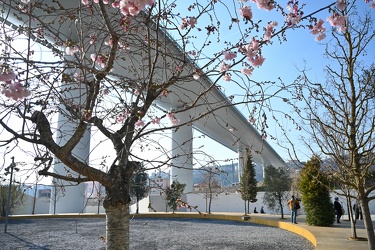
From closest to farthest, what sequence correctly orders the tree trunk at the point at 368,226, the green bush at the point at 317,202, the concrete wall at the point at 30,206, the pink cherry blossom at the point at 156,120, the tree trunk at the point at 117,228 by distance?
the tree trunk at the point at 117,228, the pink cherry blossom at the point at 156,120, the tree trunk at the point at 368,226, the green bush at the point at 317,202, the concrete wall at the point at 30,206

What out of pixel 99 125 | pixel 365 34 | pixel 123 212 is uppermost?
pixel 365 34

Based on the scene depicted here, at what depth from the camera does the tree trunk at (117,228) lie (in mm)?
2711

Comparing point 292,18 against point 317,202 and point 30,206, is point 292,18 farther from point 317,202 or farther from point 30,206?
point 30,206

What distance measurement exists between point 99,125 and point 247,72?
1.58m

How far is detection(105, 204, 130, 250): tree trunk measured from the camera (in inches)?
107

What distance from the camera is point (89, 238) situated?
11.0m

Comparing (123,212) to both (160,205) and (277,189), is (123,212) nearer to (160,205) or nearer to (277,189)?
(277,189)

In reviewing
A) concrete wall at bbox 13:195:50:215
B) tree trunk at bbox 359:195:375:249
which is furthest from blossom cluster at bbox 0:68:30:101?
concrete wall at bbox 13:195:50:215

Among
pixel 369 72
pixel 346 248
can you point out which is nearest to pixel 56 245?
pixel 346 248

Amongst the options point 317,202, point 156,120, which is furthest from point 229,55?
point 317,202

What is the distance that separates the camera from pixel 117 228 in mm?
2762

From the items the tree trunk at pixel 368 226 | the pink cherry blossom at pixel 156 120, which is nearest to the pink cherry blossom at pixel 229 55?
the pink cherry blossom at pixel 156 120

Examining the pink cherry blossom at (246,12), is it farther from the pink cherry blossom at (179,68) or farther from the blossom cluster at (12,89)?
the blossom cluster at (12,89)

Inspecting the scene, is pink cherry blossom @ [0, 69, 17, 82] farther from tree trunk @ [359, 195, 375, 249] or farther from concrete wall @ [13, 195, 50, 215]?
concrete wall @ [13, 195, 50, 215]
